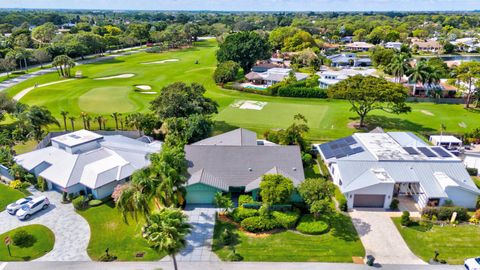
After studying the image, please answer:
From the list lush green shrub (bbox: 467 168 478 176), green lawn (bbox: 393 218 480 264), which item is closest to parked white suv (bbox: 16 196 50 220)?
green lawn (bbox: 393 218 480 264)

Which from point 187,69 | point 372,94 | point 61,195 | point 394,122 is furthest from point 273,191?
point 187,69

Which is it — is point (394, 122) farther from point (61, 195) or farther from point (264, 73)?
point (61, 195)

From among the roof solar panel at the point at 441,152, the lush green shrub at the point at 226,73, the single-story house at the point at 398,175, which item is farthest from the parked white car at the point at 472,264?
the lush green shrub at the point at 226,73

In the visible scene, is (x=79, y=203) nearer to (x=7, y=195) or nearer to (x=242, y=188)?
(x=7, y=195)

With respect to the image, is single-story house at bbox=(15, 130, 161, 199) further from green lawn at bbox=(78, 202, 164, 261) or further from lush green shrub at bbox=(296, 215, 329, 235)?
lush green shrub at bbox=(296, 215, 329, 235)

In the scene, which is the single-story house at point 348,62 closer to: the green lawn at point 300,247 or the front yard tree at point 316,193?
the front yard tree at point 316,193

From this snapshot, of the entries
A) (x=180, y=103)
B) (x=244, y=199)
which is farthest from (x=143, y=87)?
(x=244, y=199)

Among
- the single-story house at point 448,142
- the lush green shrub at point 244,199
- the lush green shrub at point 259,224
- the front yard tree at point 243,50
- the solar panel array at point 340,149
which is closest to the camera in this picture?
the lush green shrub at point 259,224
